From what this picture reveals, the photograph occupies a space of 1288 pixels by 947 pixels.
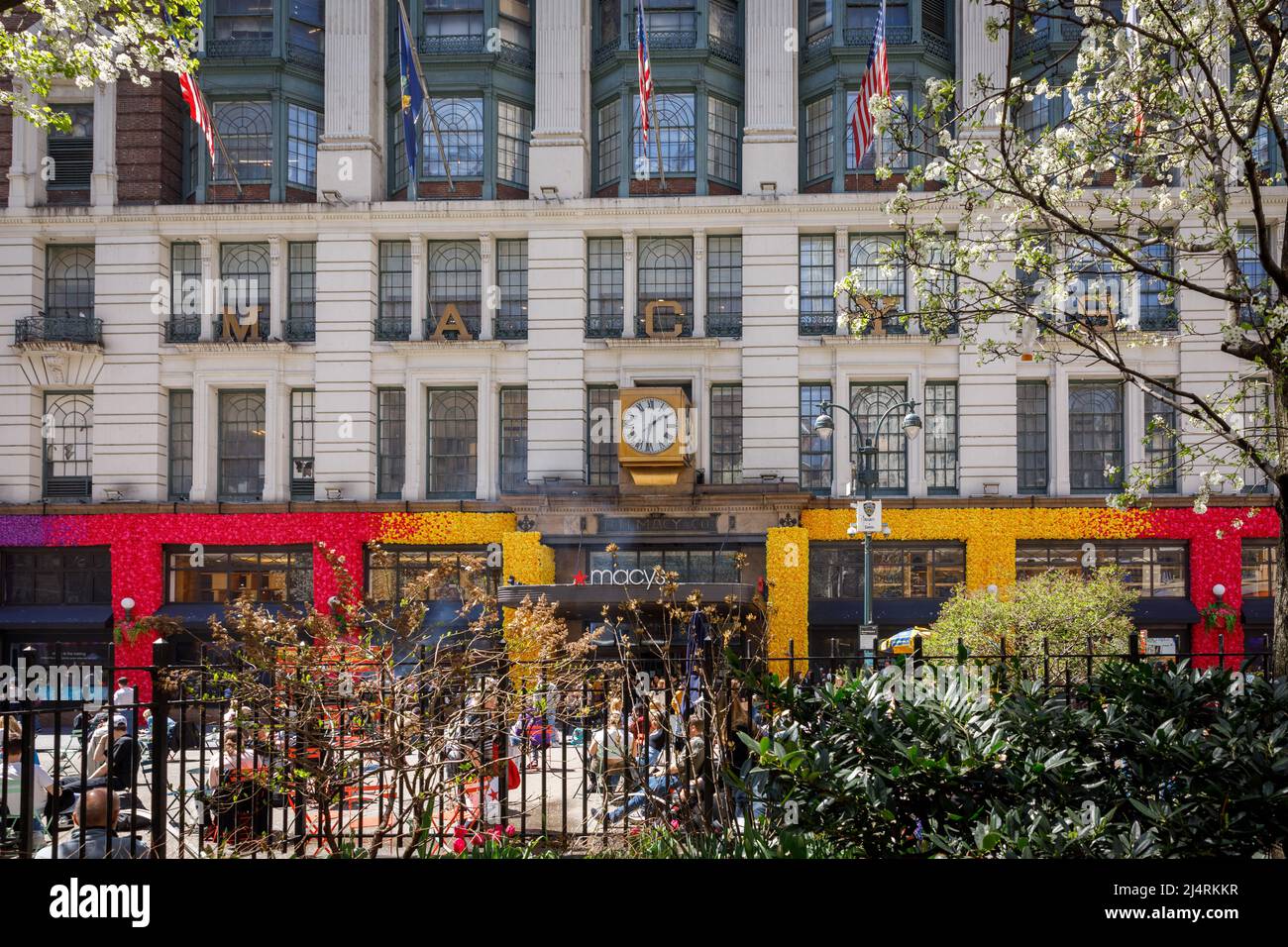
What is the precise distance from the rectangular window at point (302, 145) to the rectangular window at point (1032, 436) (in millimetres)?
22682

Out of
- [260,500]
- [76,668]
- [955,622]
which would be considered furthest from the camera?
[260,500]

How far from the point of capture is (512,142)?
32.3 meters

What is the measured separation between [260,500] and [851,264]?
19156 mm

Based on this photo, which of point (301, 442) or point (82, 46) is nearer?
point (82, 46)

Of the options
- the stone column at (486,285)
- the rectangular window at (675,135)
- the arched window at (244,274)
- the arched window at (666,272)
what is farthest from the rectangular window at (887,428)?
the arched window at (244,274)

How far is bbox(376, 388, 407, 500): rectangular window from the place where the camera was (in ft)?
104

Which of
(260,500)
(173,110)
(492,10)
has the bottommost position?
(260,500)

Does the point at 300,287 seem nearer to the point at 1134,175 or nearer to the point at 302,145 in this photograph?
the point at 302,145

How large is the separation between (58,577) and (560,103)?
21.0 meters

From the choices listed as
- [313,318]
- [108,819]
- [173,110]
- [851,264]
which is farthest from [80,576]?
[108,819]

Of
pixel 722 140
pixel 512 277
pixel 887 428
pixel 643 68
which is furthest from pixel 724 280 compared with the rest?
pixel 643 68

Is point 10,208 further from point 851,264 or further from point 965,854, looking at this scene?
point 965,854

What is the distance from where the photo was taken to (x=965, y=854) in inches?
223
